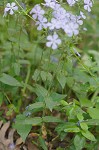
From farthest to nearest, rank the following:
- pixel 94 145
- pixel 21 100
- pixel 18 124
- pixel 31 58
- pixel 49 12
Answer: pixel 31 58 < pixel 21 100 < pixel 94 145 < pixel 18 124 < pixel 49 12

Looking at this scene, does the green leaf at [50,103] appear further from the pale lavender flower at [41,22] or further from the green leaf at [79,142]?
the pale lavender flower at [41,22]

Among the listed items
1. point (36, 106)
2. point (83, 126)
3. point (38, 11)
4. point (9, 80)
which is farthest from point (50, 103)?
point (38, 11)

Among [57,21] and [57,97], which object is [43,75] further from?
[57,21]

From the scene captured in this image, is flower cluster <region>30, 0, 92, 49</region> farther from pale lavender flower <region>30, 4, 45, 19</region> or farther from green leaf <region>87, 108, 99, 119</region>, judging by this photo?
green leaf <region>87, 108, 99, 119</region>

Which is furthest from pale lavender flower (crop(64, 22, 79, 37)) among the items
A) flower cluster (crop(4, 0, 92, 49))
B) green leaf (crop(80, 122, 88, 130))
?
green leaf (crop(80, 122, 88, 130))

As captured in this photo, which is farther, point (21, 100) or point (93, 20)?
point (93, 20)

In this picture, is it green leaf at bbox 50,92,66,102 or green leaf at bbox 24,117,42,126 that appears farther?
green leaf at bbox 50,92,66,102

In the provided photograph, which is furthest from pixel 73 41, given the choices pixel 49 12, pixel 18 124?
pixel 18 124

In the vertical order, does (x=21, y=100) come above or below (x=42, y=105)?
below

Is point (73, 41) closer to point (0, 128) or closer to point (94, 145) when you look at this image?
point (94, 145)

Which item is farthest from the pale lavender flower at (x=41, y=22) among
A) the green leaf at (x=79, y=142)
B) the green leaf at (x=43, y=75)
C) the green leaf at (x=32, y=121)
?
the green leaf at (x=79, y=142)

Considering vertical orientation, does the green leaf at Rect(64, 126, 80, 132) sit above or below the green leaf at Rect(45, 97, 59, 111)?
below
